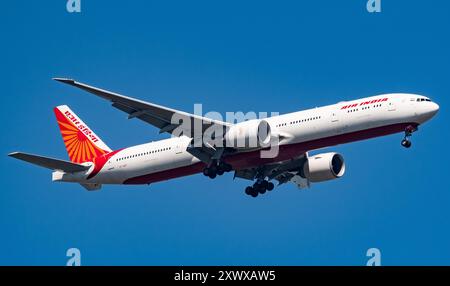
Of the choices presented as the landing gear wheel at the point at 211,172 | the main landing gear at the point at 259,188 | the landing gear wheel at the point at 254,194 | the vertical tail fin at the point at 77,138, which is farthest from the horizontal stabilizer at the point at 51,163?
the landing gear wheel at the point at 254,194

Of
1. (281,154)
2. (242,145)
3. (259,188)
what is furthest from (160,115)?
(259,188)

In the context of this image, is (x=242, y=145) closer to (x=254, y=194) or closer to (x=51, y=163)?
(x=254, y=194)

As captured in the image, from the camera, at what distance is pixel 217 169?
5794cm

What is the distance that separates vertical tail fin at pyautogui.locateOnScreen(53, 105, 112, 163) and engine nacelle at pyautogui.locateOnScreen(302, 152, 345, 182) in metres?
12.3

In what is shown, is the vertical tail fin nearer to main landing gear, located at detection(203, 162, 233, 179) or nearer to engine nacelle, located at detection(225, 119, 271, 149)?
main landing gear, located at detection(203, 162, 233, 179)

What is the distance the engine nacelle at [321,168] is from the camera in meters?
62.0

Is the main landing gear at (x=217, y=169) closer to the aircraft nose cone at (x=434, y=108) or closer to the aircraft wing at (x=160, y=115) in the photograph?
the aircraft wing at (x=160, y=115)

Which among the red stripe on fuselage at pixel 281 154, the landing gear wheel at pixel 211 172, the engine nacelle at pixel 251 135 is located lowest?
the landing gear wheel at pixel 211 172

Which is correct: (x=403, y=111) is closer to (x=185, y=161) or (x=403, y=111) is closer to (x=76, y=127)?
(x=185, y=161)

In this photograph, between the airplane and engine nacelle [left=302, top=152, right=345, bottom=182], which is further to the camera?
engine nacelle [left=302, top=152, right=345, bottom=182]

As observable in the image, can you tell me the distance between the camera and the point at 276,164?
2424 inches

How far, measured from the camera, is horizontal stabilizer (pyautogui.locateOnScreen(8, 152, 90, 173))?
188 ft

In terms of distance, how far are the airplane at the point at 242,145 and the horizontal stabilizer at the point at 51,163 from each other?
0.20ft

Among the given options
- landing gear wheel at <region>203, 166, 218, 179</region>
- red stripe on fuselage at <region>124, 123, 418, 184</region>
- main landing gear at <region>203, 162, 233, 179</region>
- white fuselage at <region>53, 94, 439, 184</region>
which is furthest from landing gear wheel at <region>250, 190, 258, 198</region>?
landing gear wheel at <region>203, 166, 218, 179</region>
